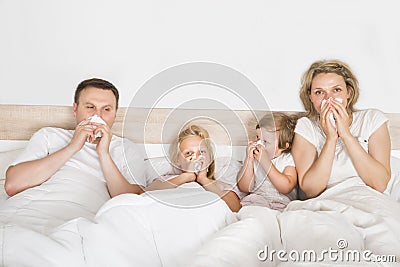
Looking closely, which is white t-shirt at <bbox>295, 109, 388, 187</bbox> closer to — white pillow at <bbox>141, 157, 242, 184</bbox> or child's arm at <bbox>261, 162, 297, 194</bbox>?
child's arm at <bbox>261, 162, 297, 194</bbox>

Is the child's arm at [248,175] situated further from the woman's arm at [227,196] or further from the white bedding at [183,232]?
the white bedding at [183,232]

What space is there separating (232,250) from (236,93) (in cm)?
126

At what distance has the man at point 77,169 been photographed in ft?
4.92

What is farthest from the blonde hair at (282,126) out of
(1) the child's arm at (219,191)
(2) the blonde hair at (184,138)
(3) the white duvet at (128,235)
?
(3) the white duvet at (128,235)

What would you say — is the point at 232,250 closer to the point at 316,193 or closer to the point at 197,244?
the point at 197,244

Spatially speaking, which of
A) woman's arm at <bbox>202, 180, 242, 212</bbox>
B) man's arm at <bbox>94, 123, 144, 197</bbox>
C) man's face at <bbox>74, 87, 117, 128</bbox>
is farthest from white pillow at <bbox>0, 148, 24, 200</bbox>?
woman's arm at <bbox>202, 180, 242, 212</bbox>

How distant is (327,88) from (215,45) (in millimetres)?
512

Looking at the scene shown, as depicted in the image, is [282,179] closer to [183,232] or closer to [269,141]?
[269,141]

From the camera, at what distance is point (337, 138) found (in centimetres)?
184

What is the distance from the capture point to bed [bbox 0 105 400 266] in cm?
103

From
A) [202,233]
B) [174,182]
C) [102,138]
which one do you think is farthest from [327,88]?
[202,233]

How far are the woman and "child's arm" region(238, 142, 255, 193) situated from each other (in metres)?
0.15

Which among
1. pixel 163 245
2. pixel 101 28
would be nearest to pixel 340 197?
pixel 163 245

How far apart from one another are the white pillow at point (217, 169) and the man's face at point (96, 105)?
0.22 meters
